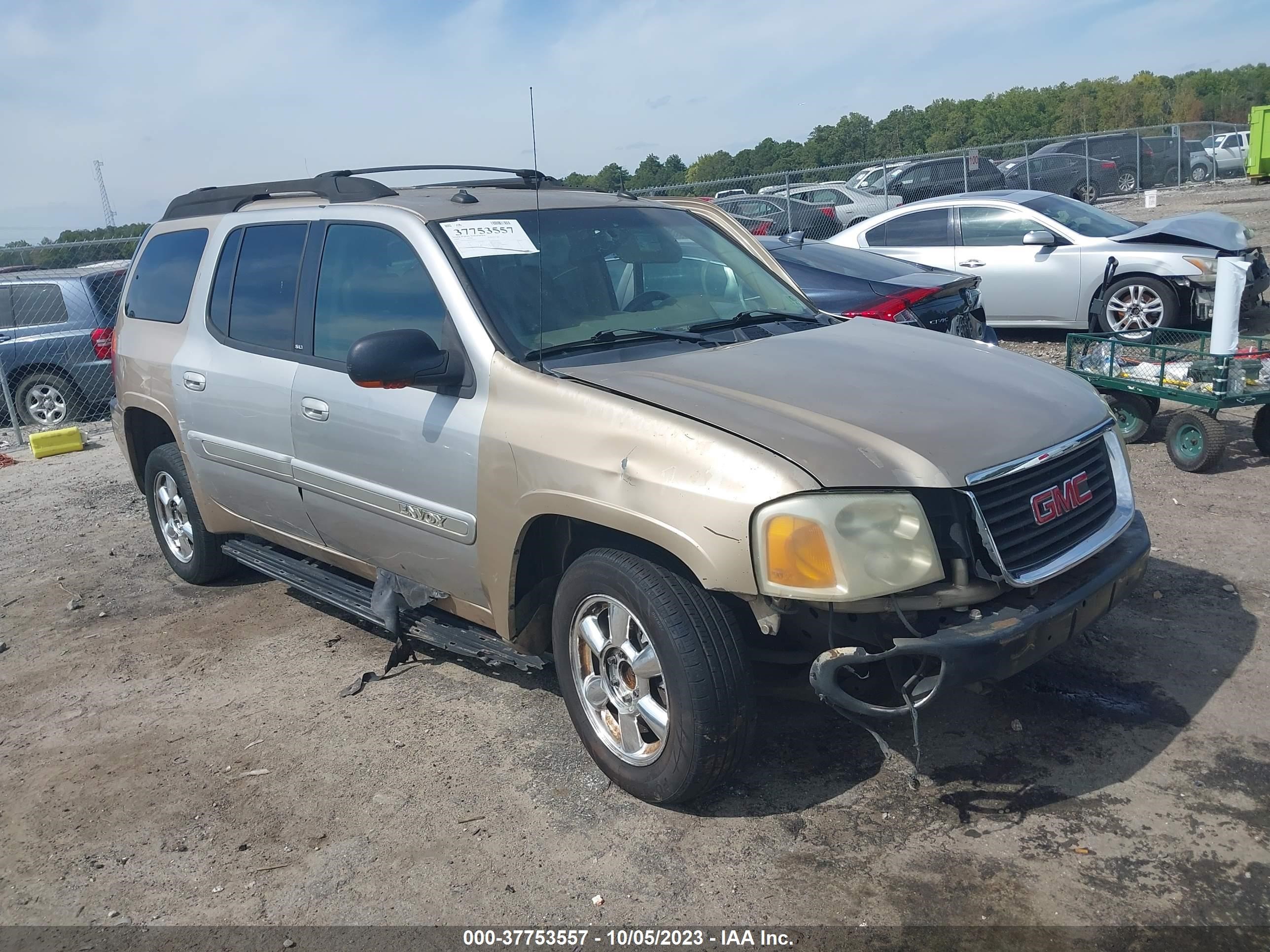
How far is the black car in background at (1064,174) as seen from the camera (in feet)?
74.6

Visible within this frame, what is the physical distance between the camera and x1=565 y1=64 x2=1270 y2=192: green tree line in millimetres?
43500

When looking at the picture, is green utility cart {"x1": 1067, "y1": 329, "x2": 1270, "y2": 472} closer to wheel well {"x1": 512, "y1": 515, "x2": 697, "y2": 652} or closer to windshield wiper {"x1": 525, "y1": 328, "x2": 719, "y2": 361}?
windshield wiper {"x1": 525, "y1": 328, "x2": 719, "y2": 361}

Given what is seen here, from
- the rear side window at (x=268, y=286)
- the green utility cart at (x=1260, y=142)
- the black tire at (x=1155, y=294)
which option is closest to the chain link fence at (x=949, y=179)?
the green utility cart at (x=1260, y=142)

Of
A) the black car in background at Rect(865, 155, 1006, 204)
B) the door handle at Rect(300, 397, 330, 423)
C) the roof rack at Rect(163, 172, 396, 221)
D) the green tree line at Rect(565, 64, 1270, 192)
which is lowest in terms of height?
the door handle at Rect(300, 397, 330, 423)

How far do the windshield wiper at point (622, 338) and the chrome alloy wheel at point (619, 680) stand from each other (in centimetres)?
92

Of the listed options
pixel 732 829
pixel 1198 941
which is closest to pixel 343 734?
pixel 732 829

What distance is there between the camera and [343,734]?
4.13 metres

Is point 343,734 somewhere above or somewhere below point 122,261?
below

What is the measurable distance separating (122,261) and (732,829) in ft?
41.7

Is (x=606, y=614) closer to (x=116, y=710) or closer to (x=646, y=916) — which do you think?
(x=646, y=916)

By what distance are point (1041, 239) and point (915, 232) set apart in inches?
58.7

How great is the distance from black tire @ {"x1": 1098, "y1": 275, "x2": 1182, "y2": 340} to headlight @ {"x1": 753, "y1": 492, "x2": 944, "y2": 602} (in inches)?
302

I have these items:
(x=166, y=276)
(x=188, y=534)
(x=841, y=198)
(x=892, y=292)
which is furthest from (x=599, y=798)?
(x=841, y=198)

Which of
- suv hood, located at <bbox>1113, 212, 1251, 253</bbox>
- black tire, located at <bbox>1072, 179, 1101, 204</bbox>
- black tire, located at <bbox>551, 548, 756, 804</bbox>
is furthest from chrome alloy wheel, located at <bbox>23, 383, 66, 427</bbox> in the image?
black tire, located at <bbox>1072, 179, 1101, 204</bbox>
